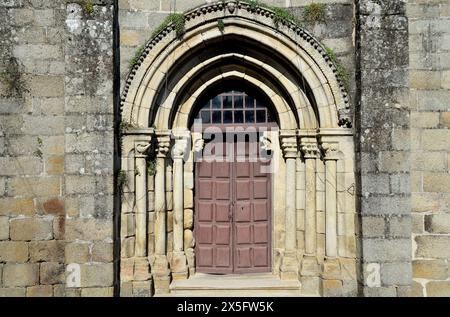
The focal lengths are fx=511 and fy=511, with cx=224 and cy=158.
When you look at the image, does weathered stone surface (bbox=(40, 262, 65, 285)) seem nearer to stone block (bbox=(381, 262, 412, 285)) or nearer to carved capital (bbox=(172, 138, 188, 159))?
carved capital (bbox=(172, 138, 188, 159))

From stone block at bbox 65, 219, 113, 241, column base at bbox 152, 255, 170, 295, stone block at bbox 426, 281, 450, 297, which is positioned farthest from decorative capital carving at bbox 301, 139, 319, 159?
stone block at bbox 65, 219, 113, 241

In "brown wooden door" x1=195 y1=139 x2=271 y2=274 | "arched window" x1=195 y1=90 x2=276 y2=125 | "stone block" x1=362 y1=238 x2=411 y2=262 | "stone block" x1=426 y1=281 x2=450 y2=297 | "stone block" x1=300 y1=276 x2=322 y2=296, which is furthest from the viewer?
"arched window" x1=195 y1=90 x2=276 y2=125

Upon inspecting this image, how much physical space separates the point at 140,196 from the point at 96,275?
1276 mm

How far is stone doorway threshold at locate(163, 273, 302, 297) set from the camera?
745cm

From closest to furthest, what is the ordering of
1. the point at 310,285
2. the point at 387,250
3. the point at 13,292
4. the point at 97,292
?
the point at 97,292
the point at 387,250
the point at 13,292
the point at 310,285

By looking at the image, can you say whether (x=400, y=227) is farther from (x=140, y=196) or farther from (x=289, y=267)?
(x=140, y=196)

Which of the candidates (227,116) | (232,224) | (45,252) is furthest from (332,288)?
(45,252)

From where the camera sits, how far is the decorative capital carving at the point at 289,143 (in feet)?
25.5

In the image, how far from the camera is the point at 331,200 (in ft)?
23.9

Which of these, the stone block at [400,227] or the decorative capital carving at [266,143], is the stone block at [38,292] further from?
the stone block at [400,227]

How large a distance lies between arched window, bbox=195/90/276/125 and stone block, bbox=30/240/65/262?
9.50 ft

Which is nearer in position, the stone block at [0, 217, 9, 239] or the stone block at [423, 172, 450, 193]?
the stone block at [0, 217, 9, 239]

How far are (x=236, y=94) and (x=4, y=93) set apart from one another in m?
3.42

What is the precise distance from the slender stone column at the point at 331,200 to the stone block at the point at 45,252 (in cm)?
372
